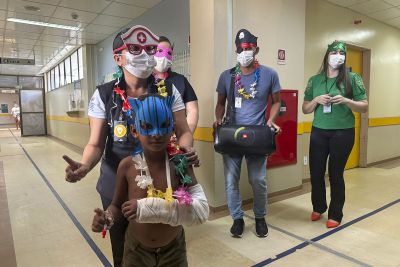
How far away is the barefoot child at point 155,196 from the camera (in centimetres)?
97

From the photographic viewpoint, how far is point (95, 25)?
5.44 meters

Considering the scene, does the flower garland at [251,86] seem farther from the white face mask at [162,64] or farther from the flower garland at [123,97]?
the flower garland at [123,97]

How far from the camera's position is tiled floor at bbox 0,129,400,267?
2094 mm

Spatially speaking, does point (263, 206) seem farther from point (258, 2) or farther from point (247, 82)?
point (258, 2)

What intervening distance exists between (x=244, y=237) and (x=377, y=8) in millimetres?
4156

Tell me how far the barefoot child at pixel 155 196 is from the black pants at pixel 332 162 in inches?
72.3

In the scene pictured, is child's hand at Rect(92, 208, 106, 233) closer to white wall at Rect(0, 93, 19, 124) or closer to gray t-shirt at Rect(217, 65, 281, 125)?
gray t-shirt at Rect(217, 65, 281, 125)

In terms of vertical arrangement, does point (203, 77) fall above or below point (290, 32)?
below

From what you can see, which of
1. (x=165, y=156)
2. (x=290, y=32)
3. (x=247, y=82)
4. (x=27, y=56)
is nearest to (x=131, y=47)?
(x=165, y=156)

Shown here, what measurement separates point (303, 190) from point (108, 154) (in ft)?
9.97

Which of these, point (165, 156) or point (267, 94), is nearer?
point (165, 156)

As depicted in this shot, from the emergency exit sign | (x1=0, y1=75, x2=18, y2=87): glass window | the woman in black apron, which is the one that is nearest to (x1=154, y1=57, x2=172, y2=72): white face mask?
the woman in black apron

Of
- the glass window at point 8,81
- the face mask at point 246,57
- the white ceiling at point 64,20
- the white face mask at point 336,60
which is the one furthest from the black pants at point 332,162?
the glass window at point 8,81

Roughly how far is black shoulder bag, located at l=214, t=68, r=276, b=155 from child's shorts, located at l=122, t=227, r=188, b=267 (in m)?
1.17
